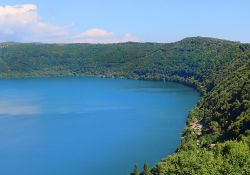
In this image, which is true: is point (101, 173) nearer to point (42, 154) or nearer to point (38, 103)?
point (42, 154)

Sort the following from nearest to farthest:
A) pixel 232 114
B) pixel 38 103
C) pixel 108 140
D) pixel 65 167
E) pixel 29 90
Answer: pixel 65 167 → pixel 232 114 → pixel 108 140 → pixel 38 103 → pixel 29 90

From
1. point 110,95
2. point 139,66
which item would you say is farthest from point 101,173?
point 139,66

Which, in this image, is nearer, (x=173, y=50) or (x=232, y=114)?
(x=232, y=114)

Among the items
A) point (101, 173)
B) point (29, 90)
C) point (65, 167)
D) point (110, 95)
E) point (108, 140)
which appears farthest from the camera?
point (29, 90)

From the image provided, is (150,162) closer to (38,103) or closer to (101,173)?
(101,173)

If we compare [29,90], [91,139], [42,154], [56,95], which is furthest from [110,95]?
[42,154]

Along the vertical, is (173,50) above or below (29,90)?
above
